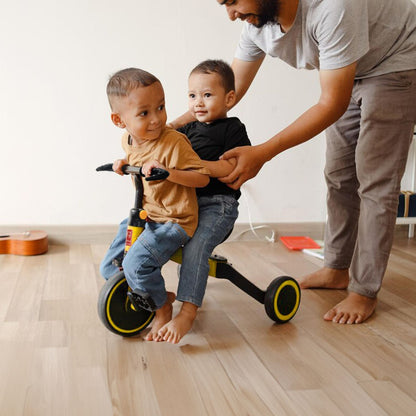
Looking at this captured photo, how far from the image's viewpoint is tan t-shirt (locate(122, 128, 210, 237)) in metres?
1.65

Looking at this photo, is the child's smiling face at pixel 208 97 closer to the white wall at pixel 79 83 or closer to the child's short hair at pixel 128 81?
the child's short hair at pixel 128 81

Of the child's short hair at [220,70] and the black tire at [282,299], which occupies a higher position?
the child's short hair at [220,70]

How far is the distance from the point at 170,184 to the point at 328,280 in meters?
0.89

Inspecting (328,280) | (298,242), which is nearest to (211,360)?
(328,280)

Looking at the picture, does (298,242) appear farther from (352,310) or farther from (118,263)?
(118,263)

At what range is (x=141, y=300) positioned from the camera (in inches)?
65.1

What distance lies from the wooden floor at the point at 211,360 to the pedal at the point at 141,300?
0.37ft

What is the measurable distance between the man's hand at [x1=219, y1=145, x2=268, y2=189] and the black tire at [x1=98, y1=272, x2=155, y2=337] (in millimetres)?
424

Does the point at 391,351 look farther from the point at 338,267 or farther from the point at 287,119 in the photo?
the point at 287,119

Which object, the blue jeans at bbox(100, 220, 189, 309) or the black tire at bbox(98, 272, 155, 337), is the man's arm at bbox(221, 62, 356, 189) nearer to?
the blue jeans at bbox(100, 220, 189, 309)

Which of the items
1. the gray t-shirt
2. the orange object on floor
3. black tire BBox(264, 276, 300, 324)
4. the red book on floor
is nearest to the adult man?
the gray t-shirt

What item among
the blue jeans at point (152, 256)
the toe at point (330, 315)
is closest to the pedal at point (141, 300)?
the blue jeans at point (152, 256)

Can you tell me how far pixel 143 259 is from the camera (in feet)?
5.36

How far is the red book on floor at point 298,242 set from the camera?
Answer: 296 centimetres
